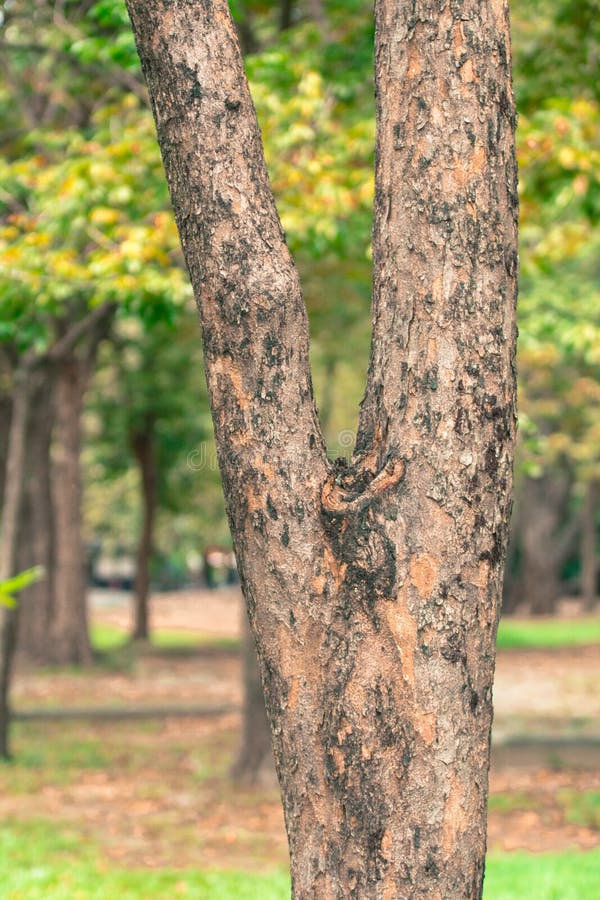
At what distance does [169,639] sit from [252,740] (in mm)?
19745

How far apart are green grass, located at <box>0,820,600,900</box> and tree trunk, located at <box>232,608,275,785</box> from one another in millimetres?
2765

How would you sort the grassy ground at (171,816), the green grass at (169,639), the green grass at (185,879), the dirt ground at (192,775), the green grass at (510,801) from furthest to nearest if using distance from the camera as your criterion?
the green grass at (169,639) → the green grass at (510,801) → the dirt ground at (192,775) → the grassy ground at (171,816) → the green grass at (185,879)

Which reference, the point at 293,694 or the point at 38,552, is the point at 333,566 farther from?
the point at 38,552

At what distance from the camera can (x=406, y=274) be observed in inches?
106

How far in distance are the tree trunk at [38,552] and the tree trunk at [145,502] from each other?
2982 millimetres

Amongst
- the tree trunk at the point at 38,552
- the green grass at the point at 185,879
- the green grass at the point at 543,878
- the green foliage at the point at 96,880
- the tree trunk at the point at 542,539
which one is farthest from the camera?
the tree trunk at the point at 542,539

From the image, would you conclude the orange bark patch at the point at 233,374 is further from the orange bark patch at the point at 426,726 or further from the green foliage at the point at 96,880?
the green foliage at the point at 96,880

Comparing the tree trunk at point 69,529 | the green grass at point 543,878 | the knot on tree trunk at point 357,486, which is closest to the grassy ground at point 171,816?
the green grass at point 543,878

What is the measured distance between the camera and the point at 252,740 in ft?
36.4

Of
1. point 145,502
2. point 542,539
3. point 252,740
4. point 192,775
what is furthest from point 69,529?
point 542,539

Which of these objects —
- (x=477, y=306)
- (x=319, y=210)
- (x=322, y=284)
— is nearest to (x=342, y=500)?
Result: (x=477, y=306)

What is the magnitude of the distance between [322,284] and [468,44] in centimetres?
1216

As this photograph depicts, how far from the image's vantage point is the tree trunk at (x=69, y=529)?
65.6 ft

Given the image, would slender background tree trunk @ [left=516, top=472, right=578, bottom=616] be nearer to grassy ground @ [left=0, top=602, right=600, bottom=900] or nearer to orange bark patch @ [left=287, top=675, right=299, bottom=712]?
grassy ground @ [left=0, top=602, right=600, bottom=900]
